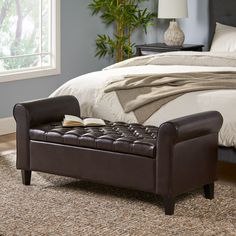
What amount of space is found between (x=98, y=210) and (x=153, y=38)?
3825mm

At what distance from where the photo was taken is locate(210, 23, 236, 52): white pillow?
22.1ft

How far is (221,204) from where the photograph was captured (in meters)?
4.48

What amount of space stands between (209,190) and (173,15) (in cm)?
289

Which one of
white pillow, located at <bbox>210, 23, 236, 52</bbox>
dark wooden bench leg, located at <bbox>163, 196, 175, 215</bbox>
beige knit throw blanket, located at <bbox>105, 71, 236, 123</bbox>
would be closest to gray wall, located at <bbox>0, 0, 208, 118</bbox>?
white pillow, located at <bbox>210, 23, 236, 52</bbox>

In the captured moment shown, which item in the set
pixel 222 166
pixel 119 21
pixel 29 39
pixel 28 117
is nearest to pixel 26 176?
pixel 28 117

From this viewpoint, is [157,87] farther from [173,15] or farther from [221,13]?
[221,13]

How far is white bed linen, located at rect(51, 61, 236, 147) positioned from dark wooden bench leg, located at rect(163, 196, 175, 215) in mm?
691

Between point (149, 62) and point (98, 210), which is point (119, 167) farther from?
point (149, 62)

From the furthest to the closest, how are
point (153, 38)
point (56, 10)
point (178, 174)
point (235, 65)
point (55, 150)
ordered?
point (153, 38)
point (56, 10)
point (235, 65)
point (55, 150)
point (178, 174)

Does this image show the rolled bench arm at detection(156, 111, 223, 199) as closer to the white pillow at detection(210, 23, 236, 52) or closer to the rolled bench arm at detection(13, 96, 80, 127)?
the rolled bench arm at detection(13, 96, 80, 127)

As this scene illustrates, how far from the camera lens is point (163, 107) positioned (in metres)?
4.89

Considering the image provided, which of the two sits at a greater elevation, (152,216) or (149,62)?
(149,62)

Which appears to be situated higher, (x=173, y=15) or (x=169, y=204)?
(x=173, y=15)

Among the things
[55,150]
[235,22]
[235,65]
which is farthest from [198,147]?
[235,22]
